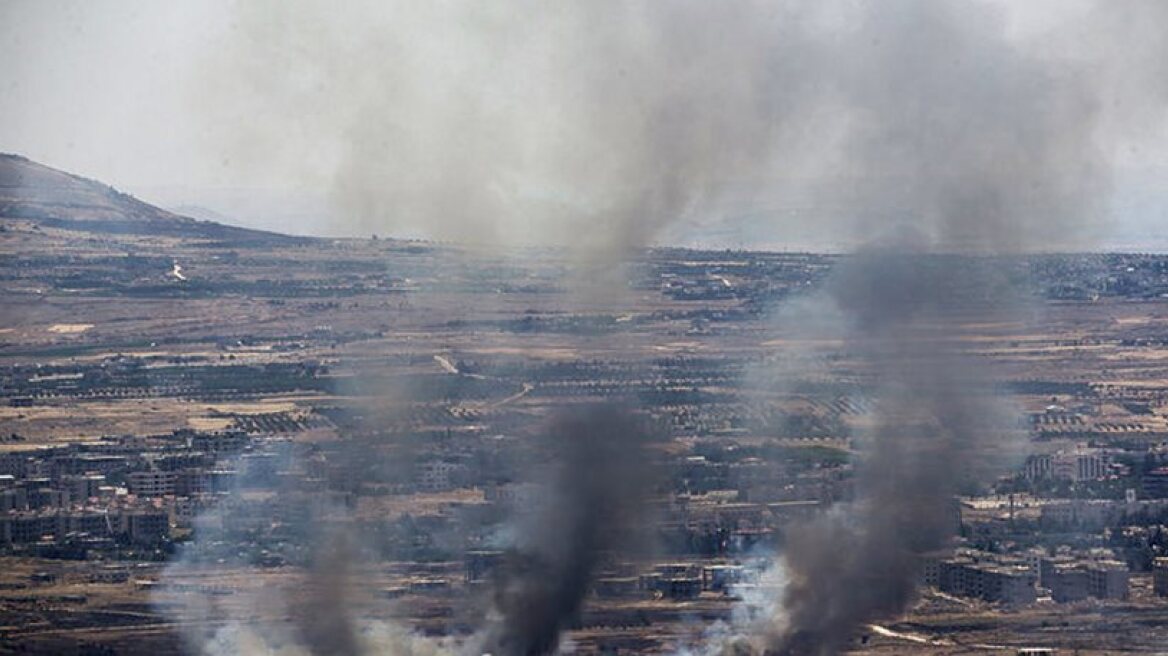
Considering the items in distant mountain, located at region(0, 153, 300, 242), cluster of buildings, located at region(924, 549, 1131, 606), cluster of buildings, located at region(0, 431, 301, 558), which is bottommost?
cluster of buildings, located at region(924, 549, 1131, 606)

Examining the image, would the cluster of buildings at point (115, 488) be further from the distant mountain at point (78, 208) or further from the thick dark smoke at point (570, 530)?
the distant mountain at point (78, 208)

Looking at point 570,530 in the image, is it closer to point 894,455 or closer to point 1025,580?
point 894,455

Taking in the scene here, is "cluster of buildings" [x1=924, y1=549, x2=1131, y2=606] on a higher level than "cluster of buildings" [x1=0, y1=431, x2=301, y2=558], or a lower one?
lower

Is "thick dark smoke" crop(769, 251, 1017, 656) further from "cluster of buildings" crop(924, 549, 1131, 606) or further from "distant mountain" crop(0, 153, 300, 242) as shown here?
"distant mountain" crop(0, 153, 300, 242)

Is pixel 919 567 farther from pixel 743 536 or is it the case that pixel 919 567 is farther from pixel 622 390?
pixel 622 390

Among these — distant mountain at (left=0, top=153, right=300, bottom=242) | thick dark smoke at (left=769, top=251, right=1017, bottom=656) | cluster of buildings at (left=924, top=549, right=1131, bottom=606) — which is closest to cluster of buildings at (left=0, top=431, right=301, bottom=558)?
thick dark smoke at (left=769, top=251, right=1017, bottom=656)

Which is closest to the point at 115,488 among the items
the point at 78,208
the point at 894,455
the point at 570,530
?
the point at 570,530

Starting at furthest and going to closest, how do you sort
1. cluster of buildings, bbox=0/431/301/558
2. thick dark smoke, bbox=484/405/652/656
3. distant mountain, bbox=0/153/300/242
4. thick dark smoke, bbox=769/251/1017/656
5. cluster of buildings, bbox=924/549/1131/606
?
distant mountain, bbox=0/153/300/242 < cluster of buildings, bbox=0/431/301/558 < cluster of buildings, bbox=924/549/1131/606 < thick dark smoke, bbox=769/251/1017/656 < thick dark smoke, bbox=484/405/652/656
